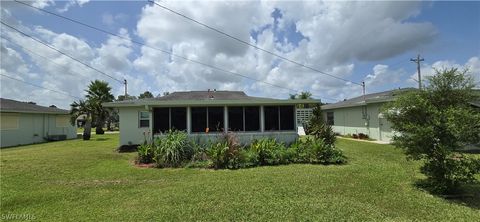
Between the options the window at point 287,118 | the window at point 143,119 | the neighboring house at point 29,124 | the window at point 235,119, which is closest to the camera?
the window at point 235,119

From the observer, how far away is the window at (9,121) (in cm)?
2050

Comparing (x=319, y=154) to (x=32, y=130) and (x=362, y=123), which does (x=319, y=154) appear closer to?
(x=362, y=123)

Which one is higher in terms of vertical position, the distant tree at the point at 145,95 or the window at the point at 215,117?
the distant tree at the point at 145,95

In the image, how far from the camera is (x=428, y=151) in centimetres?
734

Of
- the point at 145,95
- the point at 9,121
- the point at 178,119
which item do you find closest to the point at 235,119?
the point at 178,119

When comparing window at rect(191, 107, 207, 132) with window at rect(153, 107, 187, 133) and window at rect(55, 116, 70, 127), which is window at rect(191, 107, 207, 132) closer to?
window at rect(153, 107, 187, 133)

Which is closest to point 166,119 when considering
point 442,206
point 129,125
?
point 129,125

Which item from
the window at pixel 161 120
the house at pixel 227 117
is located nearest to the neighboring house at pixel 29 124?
the window at pixel 161 120

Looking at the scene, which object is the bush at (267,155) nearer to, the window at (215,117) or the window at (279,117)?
the window at (279,117)

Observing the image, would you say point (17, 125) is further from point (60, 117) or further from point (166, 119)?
point (166, 119)

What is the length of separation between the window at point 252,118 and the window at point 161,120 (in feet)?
12.3

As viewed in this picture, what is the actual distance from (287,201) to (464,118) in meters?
4.35

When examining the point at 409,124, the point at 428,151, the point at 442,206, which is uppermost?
the point at 409,124

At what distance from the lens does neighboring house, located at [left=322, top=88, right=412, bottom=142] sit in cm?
2044
